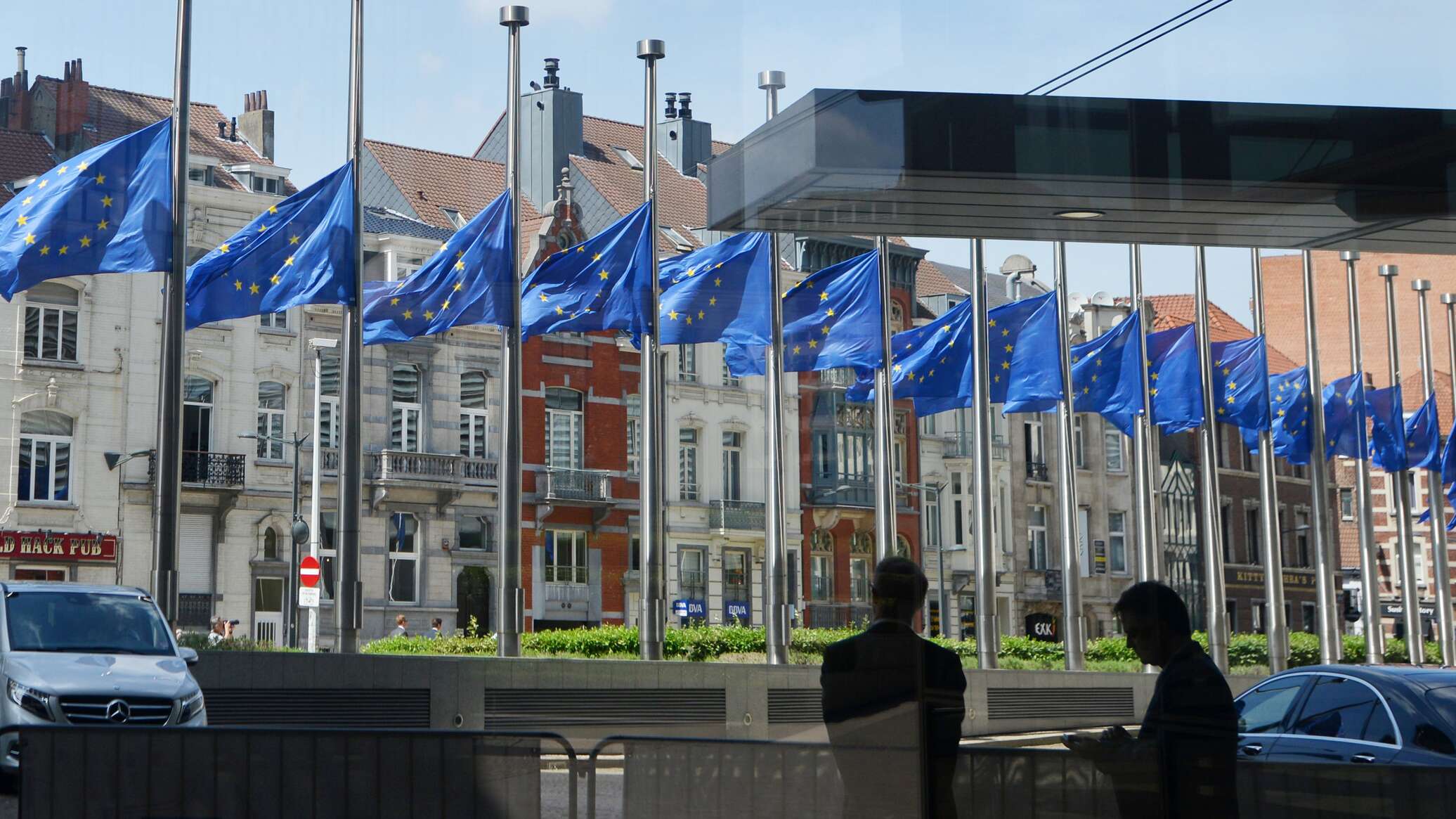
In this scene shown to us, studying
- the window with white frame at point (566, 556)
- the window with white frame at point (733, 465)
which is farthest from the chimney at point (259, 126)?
the window with white frame at point (733, 465)

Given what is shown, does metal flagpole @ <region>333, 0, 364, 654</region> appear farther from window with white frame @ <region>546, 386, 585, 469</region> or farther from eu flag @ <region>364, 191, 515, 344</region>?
window with white frame @ <region>546, 386, 585, 469</region>

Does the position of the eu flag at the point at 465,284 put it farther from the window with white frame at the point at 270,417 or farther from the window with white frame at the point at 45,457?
the window with white frame at the point at 270,417

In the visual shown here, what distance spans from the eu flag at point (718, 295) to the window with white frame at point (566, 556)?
86.8 ft

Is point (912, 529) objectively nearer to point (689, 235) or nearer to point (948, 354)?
point (948, 354)

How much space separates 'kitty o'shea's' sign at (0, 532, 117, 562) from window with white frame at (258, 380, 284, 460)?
486 centimetres

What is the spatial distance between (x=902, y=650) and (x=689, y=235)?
1959cm

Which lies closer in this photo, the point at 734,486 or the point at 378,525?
the point at 378,525

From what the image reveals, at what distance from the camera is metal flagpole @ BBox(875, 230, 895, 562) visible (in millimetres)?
9531

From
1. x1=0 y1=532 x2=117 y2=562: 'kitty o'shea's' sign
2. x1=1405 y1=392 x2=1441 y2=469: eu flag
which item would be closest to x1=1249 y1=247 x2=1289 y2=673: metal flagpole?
x1=1405 y1=392 x2=1441 y2=469: eu flag

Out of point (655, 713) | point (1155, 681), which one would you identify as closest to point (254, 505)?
point (655, 713)

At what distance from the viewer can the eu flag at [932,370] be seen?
16.0 m

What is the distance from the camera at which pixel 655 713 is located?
20375 millimetres

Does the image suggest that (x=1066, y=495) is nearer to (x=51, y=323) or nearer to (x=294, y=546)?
(x=294, y=546)

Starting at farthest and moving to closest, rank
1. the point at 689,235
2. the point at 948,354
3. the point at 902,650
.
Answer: the point at 689,235
the point at 948,354
the point at 902,650
